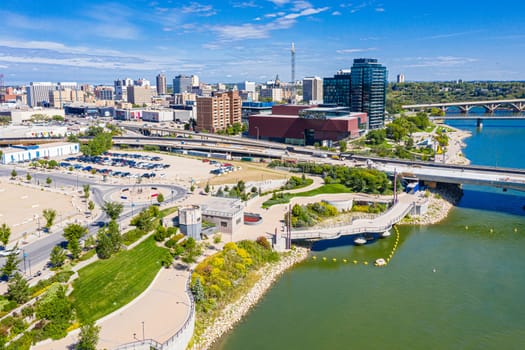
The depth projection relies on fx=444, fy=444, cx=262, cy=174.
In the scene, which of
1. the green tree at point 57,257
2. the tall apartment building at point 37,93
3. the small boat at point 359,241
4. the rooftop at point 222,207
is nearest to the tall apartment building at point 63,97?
the tall apartment building at point 37,93

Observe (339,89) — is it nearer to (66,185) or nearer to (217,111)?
(217,111)

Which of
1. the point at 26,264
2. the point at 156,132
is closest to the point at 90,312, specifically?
the point at 26,264

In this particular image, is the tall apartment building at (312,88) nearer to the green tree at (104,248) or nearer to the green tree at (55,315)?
the green tree at (104,248)

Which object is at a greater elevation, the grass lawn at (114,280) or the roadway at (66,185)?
the roadway at (66,185)

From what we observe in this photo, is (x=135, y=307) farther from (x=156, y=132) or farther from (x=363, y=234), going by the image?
(x=156, y=132)

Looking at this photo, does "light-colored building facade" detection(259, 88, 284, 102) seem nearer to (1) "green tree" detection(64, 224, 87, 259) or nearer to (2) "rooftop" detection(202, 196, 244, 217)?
(2) "rooftop" detection(202, 196, 244, 217)

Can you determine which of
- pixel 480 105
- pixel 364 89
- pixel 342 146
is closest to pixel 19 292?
pixel 342 146

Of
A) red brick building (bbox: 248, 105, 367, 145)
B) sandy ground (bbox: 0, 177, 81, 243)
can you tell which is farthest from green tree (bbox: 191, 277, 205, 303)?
red brick building (bbox: 248, 105, 367, 145)
